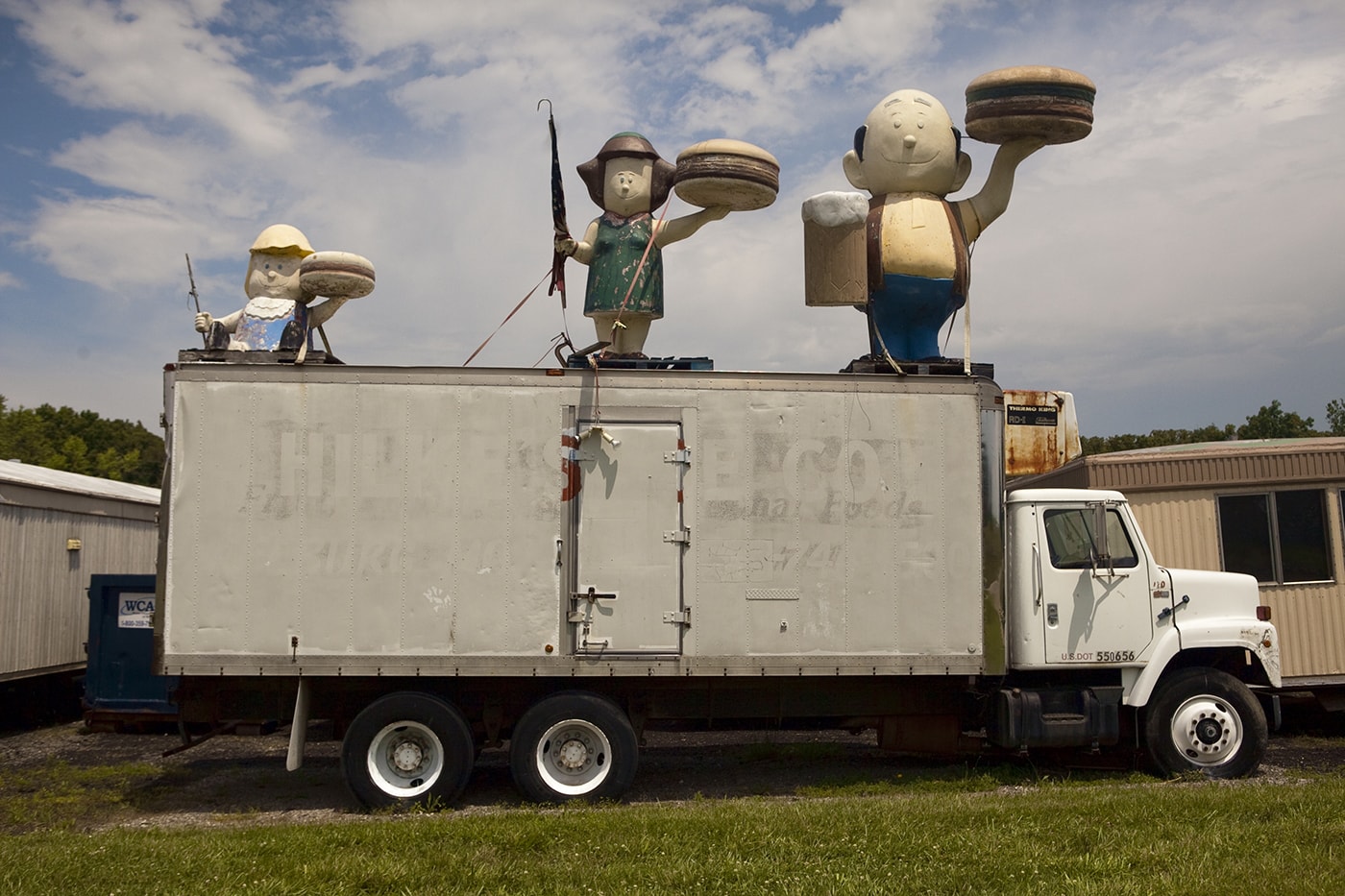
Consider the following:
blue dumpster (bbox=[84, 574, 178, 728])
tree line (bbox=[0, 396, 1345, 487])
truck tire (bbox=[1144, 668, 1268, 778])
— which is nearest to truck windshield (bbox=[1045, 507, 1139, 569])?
truck tire (bbox=[1144, 668, 1268, 778])

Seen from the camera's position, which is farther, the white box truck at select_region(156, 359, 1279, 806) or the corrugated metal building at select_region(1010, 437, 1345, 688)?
the corrugated metal building at select_region(1010, 437, 1345, 688)

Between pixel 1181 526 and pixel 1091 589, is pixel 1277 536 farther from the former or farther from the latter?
pixel 1091 589

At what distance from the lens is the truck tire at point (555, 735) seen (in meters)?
8.80

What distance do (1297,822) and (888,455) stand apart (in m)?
3.72

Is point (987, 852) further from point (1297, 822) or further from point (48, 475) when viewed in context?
point (48, 475)

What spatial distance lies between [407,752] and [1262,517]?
8886mm

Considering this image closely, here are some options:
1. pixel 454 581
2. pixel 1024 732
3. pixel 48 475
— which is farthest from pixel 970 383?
pixel 48 475

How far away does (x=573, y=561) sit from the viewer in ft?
28.7

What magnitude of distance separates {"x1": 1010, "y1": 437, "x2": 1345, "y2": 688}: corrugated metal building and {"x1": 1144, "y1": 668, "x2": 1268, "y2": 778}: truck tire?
99.6 inches

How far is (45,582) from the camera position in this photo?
13.4m

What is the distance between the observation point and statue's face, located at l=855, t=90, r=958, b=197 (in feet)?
36.6

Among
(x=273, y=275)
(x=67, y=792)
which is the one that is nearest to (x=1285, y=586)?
(x=273, y=275)

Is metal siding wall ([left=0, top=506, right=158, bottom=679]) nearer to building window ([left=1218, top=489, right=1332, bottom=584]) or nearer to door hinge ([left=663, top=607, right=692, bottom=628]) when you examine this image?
door hinge ([left=663, top=607, right=692, bottom=628])

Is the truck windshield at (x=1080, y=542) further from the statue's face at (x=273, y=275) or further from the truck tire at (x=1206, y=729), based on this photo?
the statue's face at (x=273, y=275)
